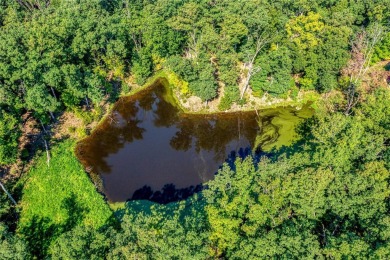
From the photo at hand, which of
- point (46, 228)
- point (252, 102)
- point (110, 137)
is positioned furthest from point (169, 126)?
point (46, 228)

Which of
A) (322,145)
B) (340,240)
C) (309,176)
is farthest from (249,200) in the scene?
(322,145)

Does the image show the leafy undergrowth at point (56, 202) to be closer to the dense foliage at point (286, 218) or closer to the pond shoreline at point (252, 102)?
the dense foliage at point (286, 218)

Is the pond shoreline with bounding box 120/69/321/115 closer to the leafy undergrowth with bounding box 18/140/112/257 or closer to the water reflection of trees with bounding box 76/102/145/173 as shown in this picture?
the water reflection of trees with bounding box 76/102/145/173

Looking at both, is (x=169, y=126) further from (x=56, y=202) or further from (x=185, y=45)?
(x=56, y=202)

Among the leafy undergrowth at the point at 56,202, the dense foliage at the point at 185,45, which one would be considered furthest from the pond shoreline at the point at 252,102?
the leafy undergrowth at the point at 56,202

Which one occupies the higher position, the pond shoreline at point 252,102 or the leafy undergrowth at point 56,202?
the pond shoreline at point 252,102

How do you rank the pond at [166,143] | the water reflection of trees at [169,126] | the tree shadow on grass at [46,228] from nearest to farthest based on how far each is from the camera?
the tree shadow on grass at [46,228] → the pond at [166,143] → the water reflection of trees at [169,126]

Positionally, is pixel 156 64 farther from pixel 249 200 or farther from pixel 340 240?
pixel 340 240
